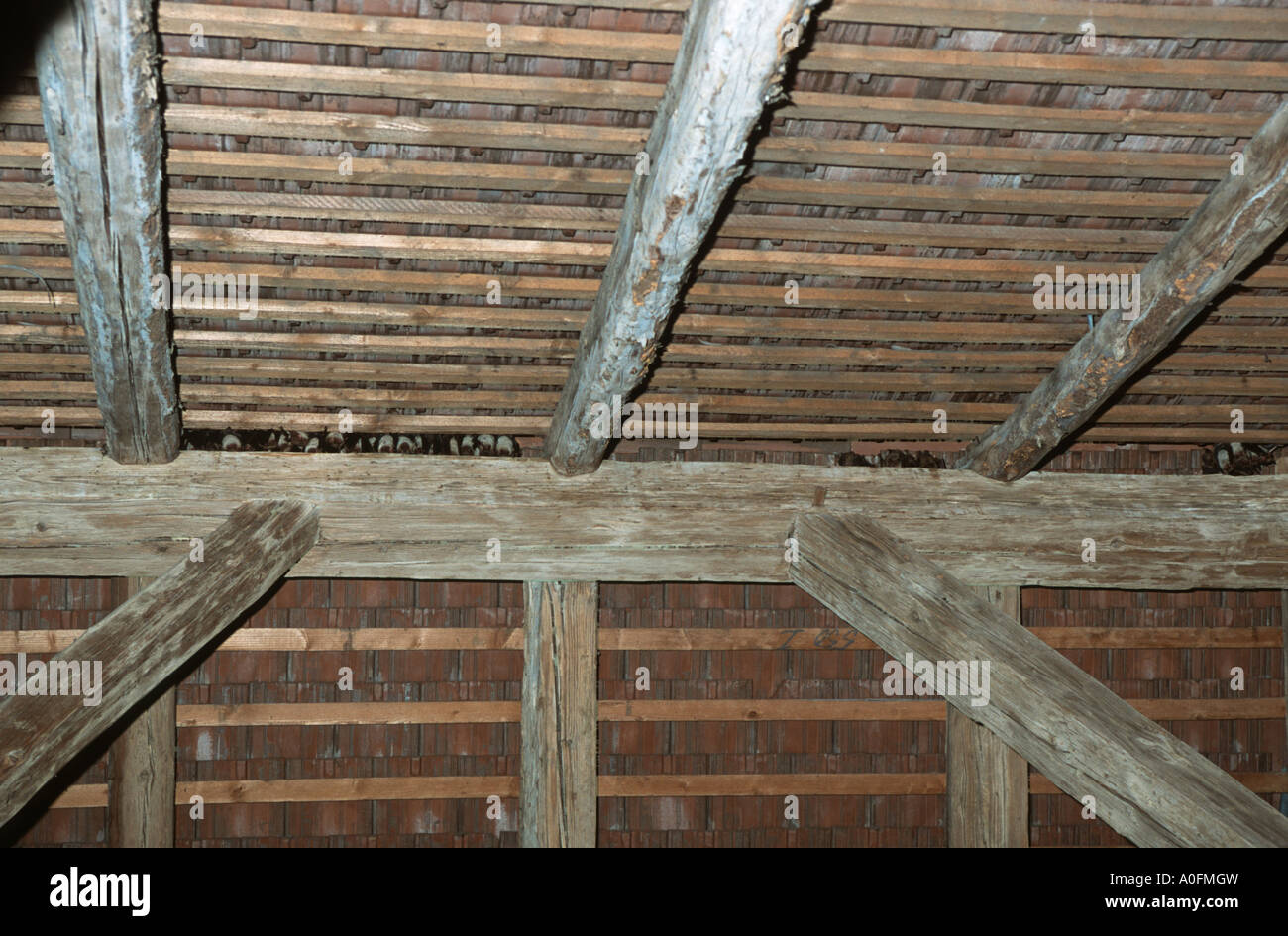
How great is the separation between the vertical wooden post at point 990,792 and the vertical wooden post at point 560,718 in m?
1.46

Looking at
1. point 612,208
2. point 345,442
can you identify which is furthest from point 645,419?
point 612,208

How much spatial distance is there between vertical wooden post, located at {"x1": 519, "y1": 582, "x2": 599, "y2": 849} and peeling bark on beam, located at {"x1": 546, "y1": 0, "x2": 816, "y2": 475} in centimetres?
105

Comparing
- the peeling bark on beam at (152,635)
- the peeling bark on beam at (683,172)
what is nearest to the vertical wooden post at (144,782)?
the peeling bark on beam at (152,635)

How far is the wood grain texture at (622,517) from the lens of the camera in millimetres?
3225

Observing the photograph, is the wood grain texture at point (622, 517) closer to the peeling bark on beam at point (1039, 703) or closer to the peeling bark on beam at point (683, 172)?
the peeling bark on beam at point (1039, 703)

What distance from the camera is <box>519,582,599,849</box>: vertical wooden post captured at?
3.56 m

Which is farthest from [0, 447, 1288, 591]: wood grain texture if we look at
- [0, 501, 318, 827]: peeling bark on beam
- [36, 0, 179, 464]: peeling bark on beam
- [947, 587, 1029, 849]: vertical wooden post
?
[36, 0, 179, 464]: peeling bark on beam

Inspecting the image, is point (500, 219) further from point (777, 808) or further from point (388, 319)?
point (777, 808)

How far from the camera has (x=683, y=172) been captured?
186cm

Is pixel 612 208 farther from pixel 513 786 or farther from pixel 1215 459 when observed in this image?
pixel 1215 459

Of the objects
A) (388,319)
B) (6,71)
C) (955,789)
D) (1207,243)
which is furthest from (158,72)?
(955,789)

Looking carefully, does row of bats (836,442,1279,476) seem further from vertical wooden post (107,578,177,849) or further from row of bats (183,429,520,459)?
vertical wooden post (107,578,177,849)

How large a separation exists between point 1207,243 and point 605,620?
2.73m

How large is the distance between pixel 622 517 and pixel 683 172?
1763 millimetres
